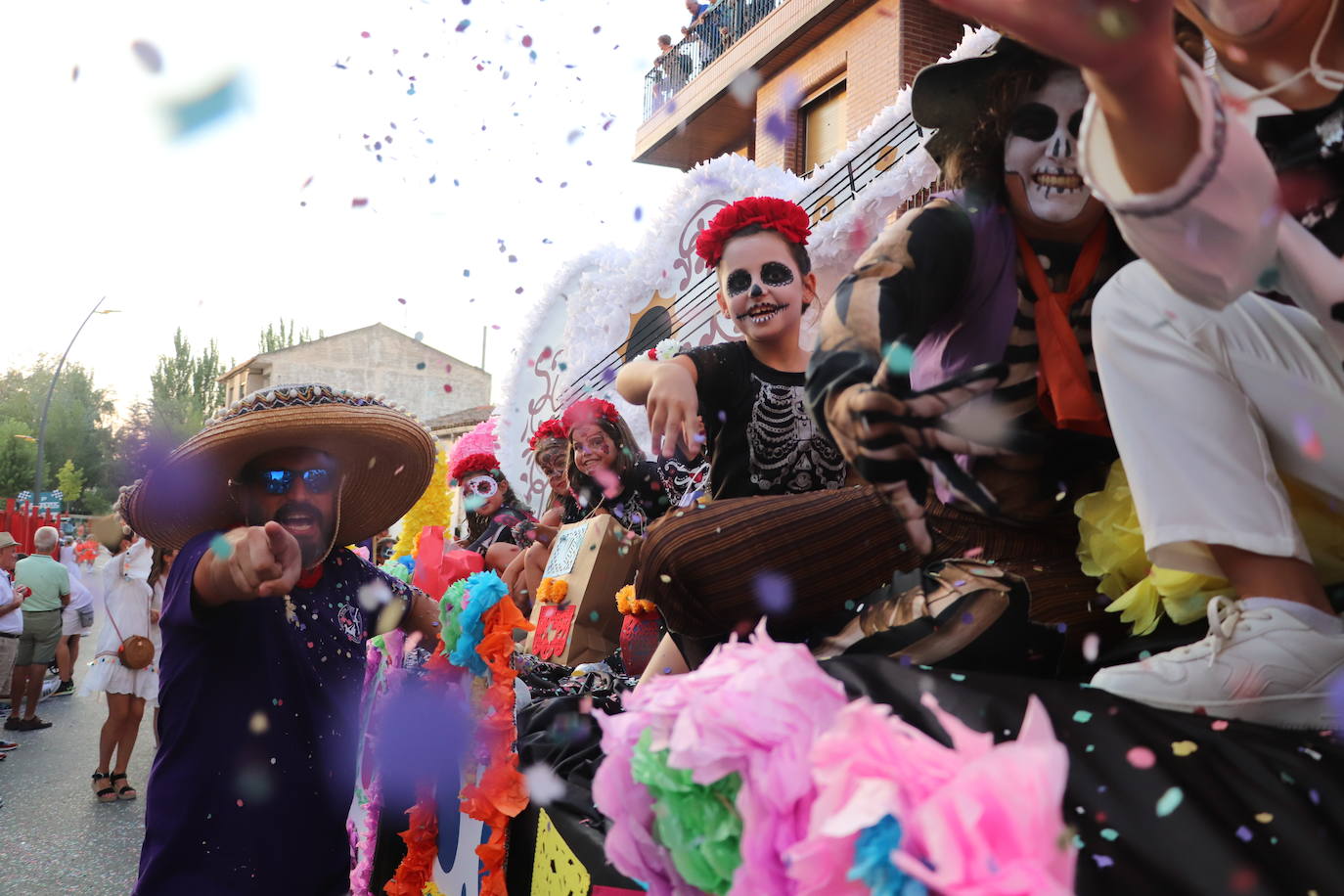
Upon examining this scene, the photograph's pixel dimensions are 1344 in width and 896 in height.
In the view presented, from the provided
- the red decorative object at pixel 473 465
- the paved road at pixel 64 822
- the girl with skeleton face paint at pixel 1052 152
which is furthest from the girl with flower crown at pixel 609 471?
the paved road at pixel 64 822

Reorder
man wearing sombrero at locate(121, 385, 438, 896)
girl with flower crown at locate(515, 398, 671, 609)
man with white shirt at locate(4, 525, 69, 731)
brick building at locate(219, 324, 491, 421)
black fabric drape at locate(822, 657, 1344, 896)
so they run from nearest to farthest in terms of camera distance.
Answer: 1. black fabric drape at locate(822, 657, 1344, 896)
2. man wearing sombrero at locate(121, 385, 438, 896)
3. girl with flower crown at locate(515, 398, 671, 609)
4. man with white shirt at locate(4, 525, 69, 731)
5. brick building at locate(219, 324, 491, 421)

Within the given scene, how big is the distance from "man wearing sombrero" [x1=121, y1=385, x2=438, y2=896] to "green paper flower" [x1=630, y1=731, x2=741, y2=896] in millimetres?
1295

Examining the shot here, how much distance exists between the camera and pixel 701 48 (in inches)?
493

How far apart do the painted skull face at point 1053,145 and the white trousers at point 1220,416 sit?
0.84 ft

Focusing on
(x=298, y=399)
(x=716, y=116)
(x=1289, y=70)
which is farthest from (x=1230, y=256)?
(x=716, y=116)

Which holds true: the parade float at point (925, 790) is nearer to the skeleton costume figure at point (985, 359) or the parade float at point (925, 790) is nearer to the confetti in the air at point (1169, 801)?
the confetti in the air at point (1169, 801)

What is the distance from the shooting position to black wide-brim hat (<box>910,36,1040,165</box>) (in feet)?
4.47

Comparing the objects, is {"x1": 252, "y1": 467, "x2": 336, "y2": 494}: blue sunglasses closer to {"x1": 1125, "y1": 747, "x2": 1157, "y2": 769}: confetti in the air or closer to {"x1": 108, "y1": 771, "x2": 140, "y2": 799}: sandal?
{"x1": 1125, "y1": 747, "x2": 1157, "y2": 769}: confetti in the air

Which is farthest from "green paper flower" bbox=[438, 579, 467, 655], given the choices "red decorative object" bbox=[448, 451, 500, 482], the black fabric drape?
"red decorative object" bbox=[448, 451, 500, 482]

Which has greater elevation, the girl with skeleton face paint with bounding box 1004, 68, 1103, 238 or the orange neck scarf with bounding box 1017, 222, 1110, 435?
the girl with skeleton face paint with bounding box 1004, 68, 1103, 238

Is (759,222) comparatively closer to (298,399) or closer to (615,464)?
(298,399)

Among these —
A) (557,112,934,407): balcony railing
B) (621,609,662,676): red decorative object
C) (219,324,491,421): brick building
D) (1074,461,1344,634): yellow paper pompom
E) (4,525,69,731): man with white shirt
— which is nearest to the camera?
(1074,461,1344,634): yellow paper pompom

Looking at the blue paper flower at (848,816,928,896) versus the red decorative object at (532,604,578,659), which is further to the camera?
the red decorative object at (532,604,578,659)

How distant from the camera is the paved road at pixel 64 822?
4719 mm
